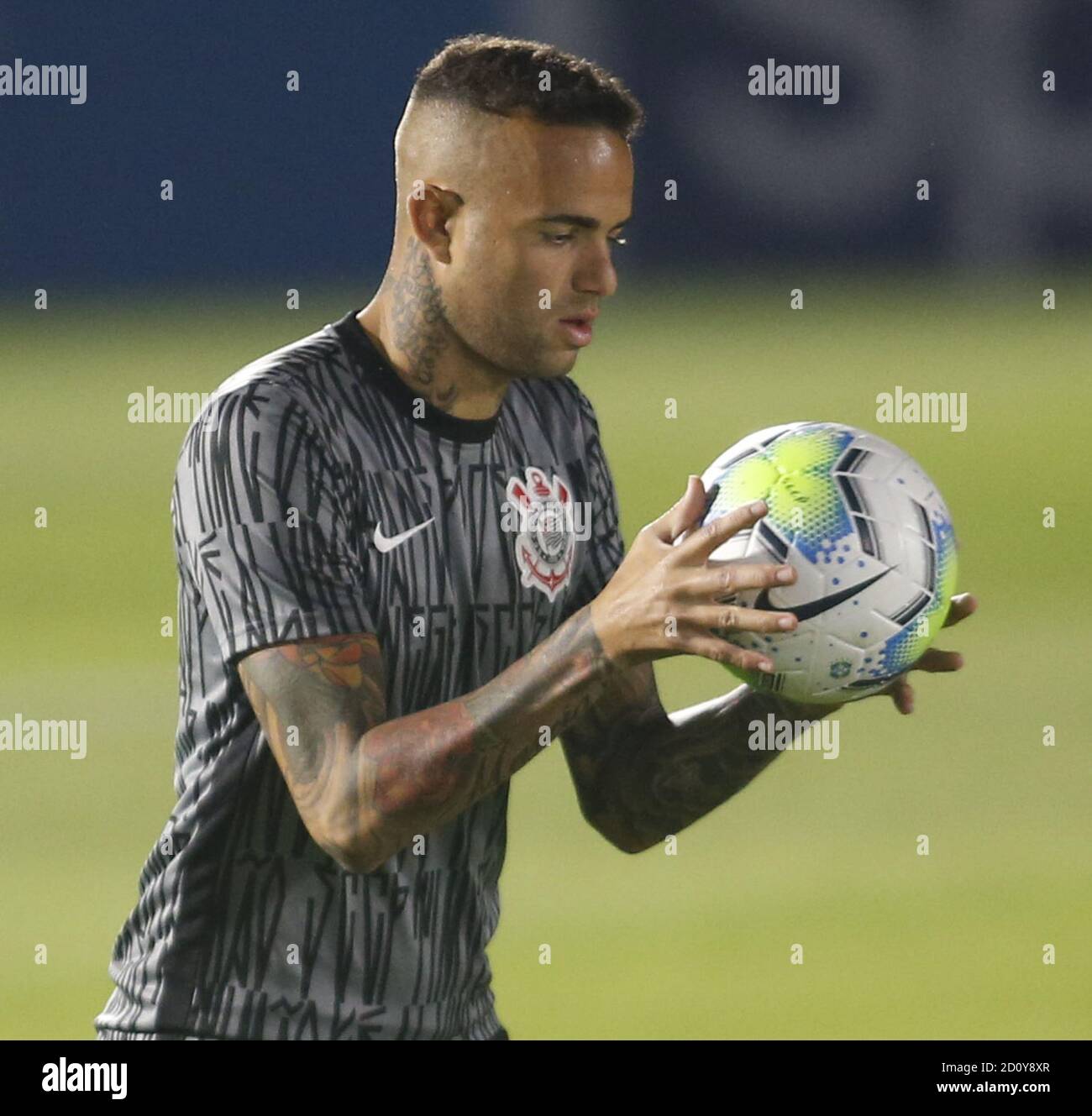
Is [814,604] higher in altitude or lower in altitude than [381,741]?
higher

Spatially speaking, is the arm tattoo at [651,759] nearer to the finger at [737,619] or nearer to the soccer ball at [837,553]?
the soccer ball at [837,553]

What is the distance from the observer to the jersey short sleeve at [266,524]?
11.5 ft

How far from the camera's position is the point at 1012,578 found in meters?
13.2

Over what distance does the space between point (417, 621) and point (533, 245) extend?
70 cm

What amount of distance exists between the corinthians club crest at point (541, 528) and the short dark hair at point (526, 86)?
64 cm

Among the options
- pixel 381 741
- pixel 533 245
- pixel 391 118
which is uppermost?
pixel 391 118

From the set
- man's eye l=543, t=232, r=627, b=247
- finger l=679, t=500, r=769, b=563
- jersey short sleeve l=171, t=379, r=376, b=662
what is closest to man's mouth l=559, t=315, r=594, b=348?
man's eye l=543, t=232, r=627, b=247

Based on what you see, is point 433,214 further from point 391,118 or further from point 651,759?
point 391,118

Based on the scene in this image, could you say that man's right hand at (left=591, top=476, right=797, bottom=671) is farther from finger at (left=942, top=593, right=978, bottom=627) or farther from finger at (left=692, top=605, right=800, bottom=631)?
finger at (left=942, top=593, right=978, bottom=627)

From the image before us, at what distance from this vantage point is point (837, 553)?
3.60m

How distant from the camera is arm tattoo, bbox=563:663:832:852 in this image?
4031 mm

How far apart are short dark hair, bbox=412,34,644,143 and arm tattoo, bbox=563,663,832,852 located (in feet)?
3.34

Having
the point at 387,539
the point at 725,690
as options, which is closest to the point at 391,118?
the point at 725,690

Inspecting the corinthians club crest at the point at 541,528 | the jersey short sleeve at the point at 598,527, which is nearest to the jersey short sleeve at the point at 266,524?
the corinthians club crest at the point at 541,528
